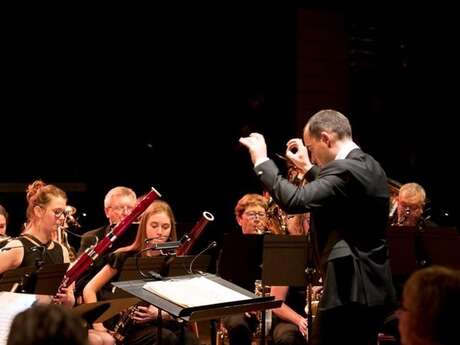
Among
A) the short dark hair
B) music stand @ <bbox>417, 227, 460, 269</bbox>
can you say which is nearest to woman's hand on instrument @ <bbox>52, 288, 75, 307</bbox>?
the short dark hair

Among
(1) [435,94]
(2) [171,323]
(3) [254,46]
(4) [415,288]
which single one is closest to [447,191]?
(1) [435,94]

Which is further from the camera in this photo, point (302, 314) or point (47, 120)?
point (47, 120)

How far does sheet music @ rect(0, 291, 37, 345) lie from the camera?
310 centimetres

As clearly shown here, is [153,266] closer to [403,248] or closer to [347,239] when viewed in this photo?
[347,239]

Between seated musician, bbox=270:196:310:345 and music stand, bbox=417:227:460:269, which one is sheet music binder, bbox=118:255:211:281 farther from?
music stand, bbox=417:227:460:269

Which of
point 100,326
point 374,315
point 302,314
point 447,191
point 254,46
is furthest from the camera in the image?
point 254,46

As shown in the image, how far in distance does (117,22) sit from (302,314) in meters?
4.56

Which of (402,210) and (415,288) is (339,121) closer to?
(415,288)

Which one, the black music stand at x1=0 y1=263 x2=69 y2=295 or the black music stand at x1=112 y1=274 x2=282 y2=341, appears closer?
the black music stand at x1=112 y1=274 x2=282 y2=341

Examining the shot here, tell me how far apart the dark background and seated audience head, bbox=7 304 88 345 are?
20.7ft

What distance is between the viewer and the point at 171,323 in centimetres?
482

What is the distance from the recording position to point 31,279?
359cm

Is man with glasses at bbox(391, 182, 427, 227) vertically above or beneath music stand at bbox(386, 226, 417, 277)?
above

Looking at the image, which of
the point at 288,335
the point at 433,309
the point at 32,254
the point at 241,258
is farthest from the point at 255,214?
the point at 433,309
